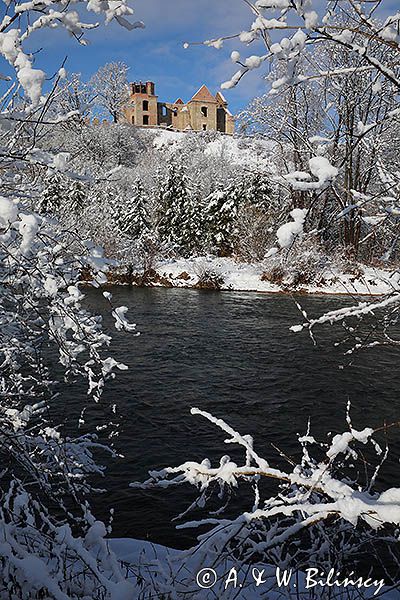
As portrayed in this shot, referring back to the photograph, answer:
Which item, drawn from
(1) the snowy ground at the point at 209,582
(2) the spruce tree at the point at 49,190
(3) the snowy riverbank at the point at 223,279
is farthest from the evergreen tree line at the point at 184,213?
(1) the snowy ground at the point at 209,582

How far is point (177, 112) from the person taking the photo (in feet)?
256

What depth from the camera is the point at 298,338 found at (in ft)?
45.3

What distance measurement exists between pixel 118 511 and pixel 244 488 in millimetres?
1704

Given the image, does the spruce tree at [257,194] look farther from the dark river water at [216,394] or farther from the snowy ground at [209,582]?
the snowy ground at [209,582]

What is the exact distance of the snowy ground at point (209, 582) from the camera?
99.7 inches

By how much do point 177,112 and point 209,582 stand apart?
8202 cm

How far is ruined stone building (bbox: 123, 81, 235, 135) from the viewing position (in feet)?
243

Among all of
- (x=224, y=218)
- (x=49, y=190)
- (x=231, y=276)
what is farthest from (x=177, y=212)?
Result: (x=49, y=190)

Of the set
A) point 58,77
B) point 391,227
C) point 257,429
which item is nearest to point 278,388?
point 257,429

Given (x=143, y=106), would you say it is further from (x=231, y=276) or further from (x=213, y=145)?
(x=231, y=276)

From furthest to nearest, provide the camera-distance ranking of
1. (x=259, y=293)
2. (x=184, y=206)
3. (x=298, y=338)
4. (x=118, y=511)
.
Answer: (x=184, y=206) → (x=259, y=293) → (x=298, y=338) → (x=118, y=511)

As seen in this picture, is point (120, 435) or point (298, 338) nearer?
point (120, 435)

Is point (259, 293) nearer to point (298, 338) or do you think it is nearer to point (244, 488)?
point (298, 338)

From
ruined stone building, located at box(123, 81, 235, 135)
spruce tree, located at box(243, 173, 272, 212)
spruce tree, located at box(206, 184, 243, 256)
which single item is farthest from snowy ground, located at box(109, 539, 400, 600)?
ruined stone building, located at box(123, 81, 235, 135)
